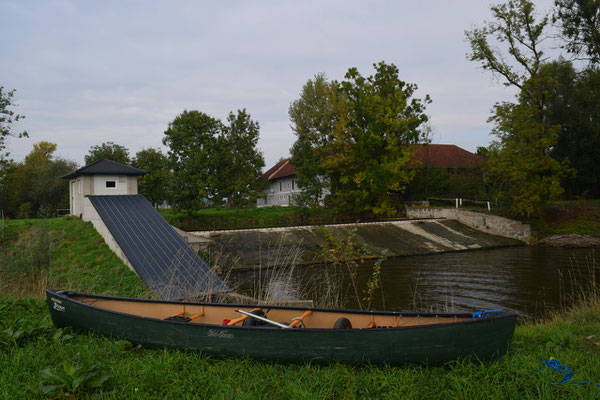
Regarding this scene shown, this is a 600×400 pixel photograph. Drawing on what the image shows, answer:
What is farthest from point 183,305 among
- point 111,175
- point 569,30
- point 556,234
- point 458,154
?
point 458,154

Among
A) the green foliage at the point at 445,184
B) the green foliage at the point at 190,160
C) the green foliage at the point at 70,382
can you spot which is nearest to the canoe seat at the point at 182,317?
the green foliage at the point at 70,382

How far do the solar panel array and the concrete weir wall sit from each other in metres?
4.77

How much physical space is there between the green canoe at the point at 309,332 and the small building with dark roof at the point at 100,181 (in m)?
14.3

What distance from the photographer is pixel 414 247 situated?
2470cm

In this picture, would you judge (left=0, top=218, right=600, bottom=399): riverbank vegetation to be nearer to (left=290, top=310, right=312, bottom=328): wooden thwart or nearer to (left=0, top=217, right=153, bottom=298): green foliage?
(left=290, top=310, right=312, bottom=328): wooden thwart

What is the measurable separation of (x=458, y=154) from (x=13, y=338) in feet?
159

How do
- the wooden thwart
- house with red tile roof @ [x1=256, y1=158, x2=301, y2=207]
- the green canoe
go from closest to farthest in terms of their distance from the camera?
the green canoe
the wooden thwart
house with red tile roof @ [x1=256, y1=158, x2=301, y2=207]

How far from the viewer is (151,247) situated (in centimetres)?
1475

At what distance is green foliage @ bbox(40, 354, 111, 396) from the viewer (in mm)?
3795

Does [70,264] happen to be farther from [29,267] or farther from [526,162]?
[526,162]

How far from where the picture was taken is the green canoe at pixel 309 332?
14.0ft

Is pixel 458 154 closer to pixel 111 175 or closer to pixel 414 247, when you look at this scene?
pixel 414 247

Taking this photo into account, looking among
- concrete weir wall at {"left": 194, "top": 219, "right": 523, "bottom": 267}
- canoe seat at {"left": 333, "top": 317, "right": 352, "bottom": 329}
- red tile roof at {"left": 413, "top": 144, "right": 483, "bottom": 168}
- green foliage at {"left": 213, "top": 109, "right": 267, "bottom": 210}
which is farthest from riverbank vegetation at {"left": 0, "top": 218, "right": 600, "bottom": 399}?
red tile roof at {"left": 413, "top": 144, "right": 483, "bottom": 168}

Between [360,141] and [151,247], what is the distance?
22196mm
